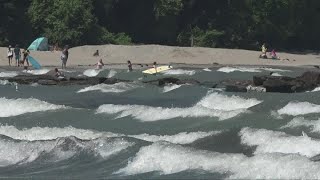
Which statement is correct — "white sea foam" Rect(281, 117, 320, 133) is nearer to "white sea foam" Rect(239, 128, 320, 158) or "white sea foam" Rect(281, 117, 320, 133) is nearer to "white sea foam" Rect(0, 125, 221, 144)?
"white sea foam" Rect(239, 128, 320, 158)

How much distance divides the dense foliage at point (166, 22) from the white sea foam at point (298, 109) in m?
36.6

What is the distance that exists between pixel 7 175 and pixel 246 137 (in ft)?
19.3

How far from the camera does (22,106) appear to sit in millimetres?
24203

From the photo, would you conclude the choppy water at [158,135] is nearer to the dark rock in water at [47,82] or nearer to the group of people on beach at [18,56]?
the dark rock in water at [47,82]

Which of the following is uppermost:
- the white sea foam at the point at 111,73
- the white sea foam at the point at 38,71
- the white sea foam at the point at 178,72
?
the white sea foam at the point at 38,71

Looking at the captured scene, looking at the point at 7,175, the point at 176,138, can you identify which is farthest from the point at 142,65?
the point at 7,175

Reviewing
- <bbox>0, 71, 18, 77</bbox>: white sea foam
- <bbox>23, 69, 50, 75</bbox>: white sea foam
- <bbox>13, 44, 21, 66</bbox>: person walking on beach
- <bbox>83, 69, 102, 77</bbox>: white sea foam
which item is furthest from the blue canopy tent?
<bbox>0, 71, 18, 77</bbox>: white sea foam

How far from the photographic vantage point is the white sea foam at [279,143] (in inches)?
571

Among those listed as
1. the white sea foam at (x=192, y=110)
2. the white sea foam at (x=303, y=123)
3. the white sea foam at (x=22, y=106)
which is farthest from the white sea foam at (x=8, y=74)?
the white sea foam at (x=303, y=123)

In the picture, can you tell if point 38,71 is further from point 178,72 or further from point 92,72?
point 178,72

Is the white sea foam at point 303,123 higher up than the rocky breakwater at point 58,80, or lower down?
higher up

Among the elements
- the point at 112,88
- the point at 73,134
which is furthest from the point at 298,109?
the point at 112,88

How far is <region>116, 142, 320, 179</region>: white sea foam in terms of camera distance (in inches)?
466

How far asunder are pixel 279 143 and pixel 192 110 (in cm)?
647
